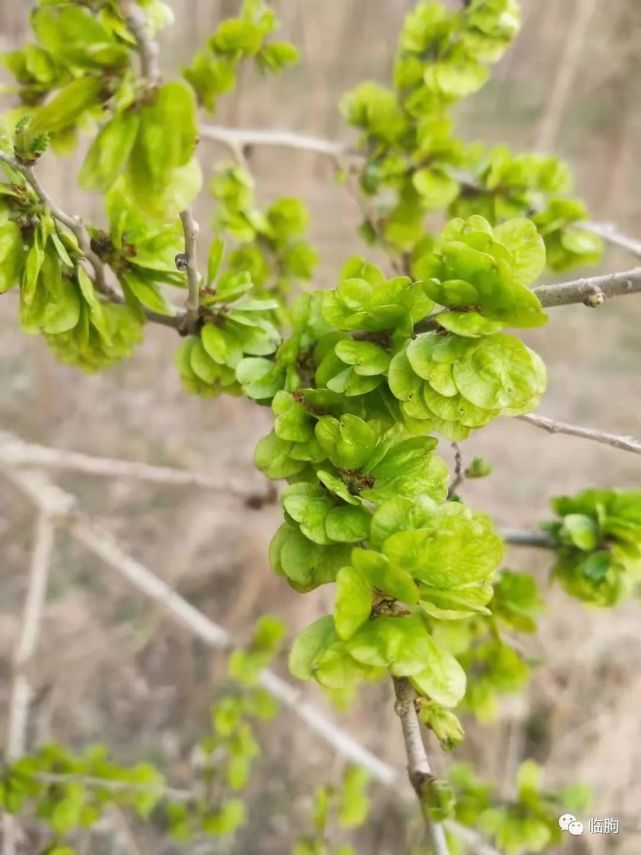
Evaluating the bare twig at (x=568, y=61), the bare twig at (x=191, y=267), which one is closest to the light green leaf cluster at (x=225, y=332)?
the bare twig at (x=191, y=267)

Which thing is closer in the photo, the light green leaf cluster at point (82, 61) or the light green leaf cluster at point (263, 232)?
the light green leaf cluster at point (82, 61)

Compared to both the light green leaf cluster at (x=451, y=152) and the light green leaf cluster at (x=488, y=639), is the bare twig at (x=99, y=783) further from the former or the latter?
the light green leaf cluster at (x=451, y=152)

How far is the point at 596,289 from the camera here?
0.33 meters

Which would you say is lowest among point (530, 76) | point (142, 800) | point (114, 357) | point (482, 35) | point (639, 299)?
point (639, 299)

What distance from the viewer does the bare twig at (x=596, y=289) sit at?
0.33m

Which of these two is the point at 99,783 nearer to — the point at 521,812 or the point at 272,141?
the point at 521,812

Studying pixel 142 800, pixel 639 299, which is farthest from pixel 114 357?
pixel 639 299

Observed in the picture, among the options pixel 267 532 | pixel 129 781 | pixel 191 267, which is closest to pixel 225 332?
pixel 191 267

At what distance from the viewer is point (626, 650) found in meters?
1.50

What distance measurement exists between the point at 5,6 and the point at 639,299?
2457 millimetres

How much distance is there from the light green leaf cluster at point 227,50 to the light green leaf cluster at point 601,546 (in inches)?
19.4

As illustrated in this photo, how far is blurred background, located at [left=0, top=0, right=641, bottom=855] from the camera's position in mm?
1425

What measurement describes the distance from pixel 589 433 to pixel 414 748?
19 cm

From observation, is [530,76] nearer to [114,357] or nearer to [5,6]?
A: [5,6]
